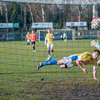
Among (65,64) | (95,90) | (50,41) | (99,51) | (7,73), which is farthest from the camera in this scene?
(50,41)

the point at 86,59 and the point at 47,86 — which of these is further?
the point at 86,59

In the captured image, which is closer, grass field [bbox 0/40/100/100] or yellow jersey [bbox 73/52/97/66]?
grass field [bbox 0/40/100/100]

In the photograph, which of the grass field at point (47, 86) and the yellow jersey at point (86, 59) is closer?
the grass field at point (47, 86)

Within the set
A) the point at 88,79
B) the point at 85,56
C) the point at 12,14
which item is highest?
the point at 12,14

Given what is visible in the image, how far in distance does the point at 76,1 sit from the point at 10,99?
10.8 feet

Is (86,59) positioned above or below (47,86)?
above

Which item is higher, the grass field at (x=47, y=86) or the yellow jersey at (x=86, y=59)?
the yellow jersey at (x=86, y=59)

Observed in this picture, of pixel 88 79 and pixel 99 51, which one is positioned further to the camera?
pixel 88 79

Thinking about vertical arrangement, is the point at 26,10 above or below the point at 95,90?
above

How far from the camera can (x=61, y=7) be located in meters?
7.26

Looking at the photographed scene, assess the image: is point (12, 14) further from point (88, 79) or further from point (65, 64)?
point (88, 79)

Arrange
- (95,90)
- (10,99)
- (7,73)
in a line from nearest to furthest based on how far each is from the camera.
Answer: (10,99), (95,90), (7,73)

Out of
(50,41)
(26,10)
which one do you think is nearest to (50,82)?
(26,10)

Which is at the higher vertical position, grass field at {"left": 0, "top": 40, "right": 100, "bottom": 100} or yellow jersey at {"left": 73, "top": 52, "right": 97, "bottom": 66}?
yellow jersey at {"left": 73, "top": 52, "right": 97, "bottom": 66}
